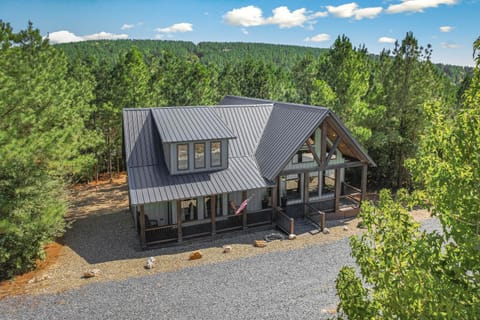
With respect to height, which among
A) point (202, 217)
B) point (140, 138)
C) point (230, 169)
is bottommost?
point (202, 217)

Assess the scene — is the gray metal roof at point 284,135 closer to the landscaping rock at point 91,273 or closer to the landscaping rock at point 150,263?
the landscaping rock at point 150,263

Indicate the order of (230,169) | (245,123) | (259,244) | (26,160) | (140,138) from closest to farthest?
(26,160) → (259,244) → (230,169) → (140,138) → (245,123)

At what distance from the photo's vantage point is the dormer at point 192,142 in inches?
679

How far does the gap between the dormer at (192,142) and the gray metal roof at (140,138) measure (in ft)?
2.36

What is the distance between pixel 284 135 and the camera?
19.7m

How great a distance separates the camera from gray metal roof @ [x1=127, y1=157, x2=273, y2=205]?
16.0 m

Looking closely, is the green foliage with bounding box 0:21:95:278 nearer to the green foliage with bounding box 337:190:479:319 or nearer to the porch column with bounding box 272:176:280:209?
the porch column with bounding box 272:176:280:209

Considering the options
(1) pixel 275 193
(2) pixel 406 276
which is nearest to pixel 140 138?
(1) pixel 275 193

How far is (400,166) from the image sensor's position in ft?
84.2

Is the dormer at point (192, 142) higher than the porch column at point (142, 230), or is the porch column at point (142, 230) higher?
the dormer at point (192, 142)

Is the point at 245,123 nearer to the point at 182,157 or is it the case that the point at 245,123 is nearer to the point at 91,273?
the point at 182,157

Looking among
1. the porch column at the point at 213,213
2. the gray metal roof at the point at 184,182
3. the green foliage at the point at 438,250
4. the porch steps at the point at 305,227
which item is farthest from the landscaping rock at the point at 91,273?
the green foliage at the point at 438,250

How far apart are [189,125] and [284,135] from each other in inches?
212

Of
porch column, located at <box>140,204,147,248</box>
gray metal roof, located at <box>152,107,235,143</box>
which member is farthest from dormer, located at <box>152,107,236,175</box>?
porch column, located at <box>140,204,147,248</box>
